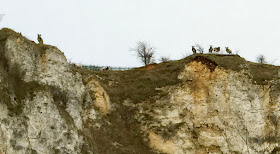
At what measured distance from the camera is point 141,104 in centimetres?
3744

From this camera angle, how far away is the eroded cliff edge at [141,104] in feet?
94.3

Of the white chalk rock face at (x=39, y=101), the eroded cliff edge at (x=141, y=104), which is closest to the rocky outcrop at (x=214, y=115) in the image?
the eroded cliff edge at (x=141, y=104)

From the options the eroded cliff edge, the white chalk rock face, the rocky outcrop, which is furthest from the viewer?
the rocky outcrop

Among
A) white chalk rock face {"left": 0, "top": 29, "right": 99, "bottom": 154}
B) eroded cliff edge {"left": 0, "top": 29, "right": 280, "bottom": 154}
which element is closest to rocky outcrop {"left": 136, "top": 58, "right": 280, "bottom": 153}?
eroded cliff edge {"left": 0, "top": 29, "right": 280, "bottom": 154}

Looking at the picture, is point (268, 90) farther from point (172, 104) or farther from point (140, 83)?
point (140, 83)

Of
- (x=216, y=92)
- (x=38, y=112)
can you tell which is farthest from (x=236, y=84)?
(x=38, y=112)

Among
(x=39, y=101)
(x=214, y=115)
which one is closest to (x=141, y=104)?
(x=214, y=115)

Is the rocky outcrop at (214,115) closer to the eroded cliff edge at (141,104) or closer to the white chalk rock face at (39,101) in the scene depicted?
the eroded cliff edge at (141,104)

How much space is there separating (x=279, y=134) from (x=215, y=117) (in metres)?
6.17

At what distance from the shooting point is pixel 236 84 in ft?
125

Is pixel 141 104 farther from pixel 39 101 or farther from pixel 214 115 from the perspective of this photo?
pixel 39 101

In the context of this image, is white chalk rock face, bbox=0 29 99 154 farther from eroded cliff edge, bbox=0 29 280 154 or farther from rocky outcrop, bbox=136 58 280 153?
rocky outcrop, bbox=136 58 280 153

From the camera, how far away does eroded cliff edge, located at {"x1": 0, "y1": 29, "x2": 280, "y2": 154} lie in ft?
94.3

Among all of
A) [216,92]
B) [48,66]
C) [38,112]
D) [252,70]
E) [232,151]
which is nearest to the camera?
[38,112]
